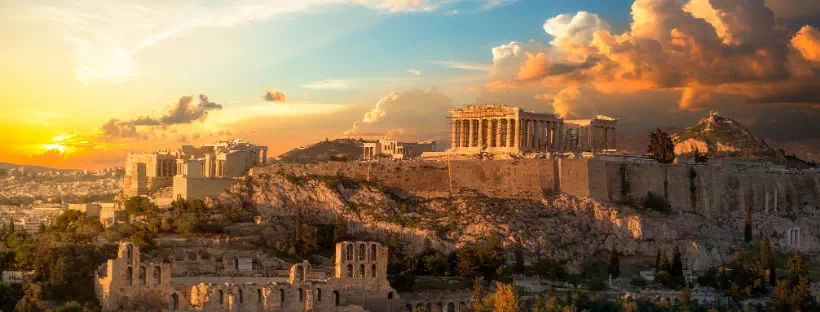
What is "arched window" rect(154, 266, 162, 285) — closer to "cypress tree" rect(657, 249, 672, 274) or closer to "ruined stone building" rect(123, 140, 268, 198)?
"ruined stone building" rect(123, 140, 268, 198)

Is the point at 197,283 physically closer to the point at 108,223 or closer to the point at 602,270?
the point at 108,223

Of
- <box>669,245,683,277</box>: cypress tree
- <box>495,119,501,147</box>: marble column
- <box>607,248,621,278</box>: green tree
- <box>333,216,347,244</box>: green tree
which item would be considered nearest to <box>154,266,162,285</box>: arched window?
<box>333,216,347,244</box>: green tree

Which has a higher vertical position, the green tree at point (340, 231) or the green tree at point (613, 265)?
the green tree at point (340, 231)

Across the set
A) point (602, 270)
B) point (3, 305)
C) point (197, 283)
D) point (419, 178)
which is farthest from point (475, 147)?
point (3, 305)

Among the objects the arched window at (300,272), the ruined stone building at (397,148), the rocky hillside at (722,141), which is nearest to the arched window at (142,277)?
the arched window at (300,272)

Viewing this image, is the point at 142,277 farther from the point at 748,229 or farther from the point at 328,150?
the point at 328,150

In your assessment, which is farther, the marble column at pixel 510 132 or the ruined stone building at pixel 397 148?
the ruined stone building at pixel 397 148

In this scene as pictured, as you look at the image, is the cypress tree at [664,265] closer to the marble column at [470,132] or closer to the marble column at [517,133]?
the marble column at [517,133]
